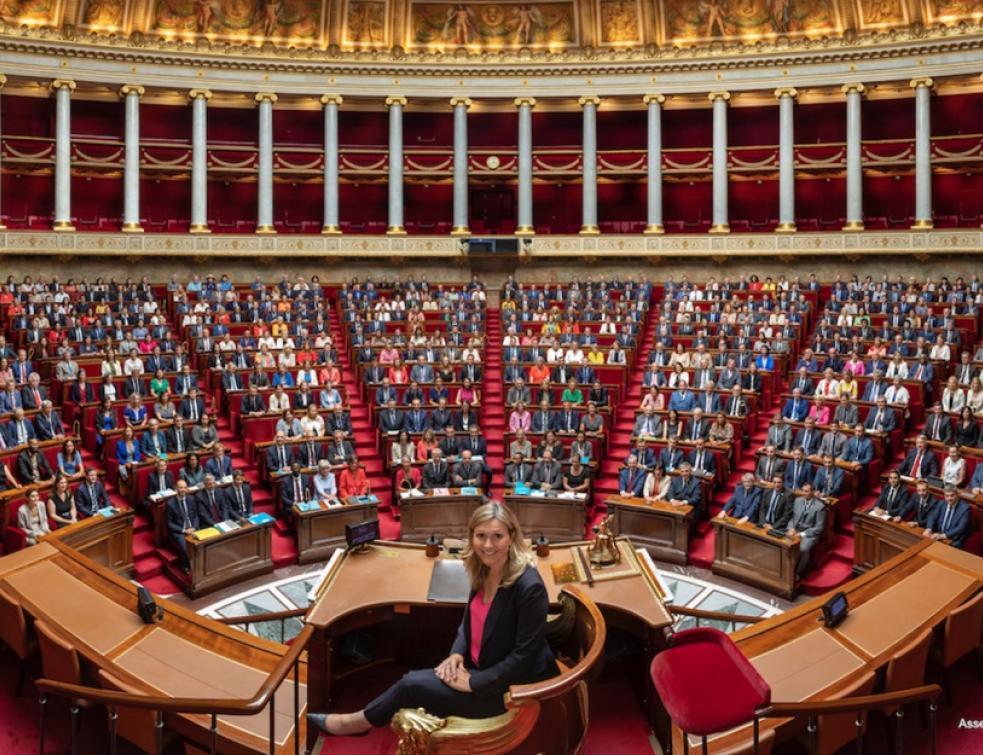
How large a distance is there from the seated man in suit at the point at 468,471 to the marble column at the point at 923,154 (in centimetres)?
1586

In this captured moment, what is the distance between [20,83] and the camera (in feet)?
65.7

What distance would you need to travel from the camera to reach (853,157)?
826 inches

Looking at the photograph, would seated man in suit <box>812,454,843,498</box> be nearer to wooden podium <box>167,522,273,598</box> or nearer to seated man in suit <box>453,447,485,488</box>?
seated man in suit <box>453,447,485,488</box>

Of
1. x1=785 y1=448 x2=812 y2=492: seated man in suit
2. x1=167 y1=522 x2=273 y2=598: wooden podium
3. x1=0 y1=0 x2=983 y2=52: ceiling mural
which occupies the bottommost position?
x1=167 y1=522 x2=273 y2=598: wooden podium

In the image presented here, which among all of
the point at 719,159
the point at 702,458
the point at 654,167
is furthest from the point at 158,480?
the point at 719,159

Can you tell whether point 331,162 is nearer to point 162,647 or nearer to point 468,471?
point 468,471

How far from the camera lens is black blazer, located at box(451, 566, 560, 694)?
3.06 m

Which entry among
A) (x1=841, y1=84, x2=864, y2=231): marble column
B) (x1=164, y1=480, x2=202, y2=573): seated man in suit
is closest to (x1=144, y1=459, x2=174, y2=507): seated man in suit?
(x1=164, y1=480, x2=202, y2=573): seated man in suit

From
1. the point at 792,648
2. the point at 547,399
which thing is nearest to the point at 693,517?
the point at 547,399

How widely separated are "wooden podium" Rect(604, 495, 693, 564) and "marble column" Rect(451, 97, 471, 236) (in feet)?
45.6

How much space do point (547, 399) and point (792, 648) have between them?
785 centimetres

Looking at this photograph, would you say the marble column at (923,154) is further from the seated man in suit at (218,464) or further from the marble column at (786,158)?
the seated man in suit at (218,464)

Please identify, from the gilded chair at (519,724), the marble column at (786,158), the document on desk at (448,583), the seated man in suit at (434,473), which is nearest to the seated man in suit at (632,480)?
the seated man in suit at (434,473)

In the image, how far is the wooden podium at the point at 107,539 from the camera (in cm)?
764
